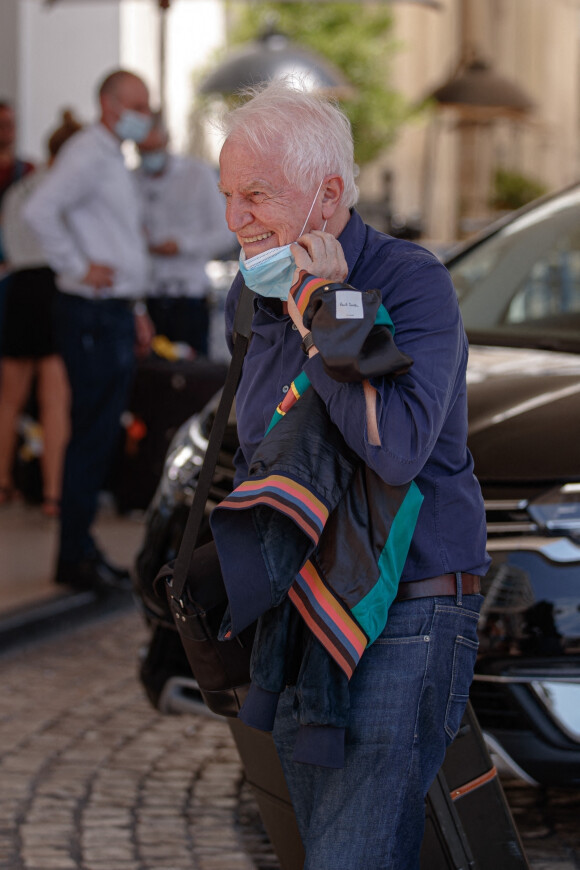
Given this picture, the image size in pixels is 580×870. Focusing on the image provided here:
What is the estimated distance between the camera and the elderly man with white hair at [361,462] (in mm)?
2053

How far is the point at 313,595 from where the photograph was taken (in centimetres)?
213

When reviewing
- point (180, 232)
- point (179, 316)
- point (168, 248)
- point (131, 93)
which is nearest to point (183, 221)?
point (180, 232)

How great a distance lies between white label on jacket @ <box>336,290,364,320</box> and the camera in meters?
2.01

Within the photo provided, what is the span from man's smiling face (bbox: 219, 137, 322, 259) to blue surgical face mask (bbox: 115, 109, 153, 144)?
12.3 feet

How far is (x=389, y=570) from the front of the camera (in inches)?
83.3

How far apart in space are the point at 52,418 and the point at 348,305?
5674mm

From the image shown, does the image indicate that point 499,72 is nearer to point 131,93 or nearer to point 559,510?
point 131,93

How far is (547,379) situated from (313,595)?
68.9 inches

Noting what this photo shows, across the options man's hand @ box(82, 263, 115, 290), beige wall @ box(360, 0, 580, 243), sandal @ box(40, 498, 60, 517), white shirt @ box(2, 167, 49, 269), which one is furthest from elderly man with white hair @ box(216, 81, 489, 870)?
beige wall @ box(360, 0, 580, 243)

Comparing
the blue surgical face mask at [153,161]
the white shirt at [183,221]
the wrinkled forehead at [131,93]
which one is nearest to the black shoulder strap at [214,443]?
the wrinkled forehead at [131,93]

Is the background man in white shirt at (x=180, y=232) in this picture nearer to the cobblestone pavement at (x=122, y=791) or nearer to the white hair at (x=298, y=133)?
the cobblestone pavement at (x=122, y=791)

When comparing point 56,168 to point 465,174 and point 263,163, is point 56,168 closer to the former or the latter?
point 263,163

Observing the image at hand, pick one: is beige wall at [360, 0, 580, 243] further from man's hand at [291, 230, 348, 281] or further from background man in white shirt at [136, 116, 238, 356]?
man's hand at [291, 230, 348, 281]

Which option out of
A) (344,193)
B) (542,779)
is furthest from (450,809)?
(344,193)
